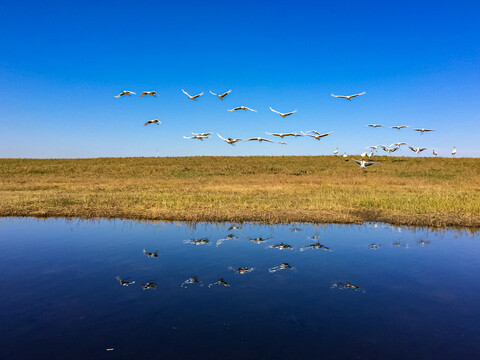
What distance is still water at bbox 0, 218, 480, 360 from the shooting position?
733cm

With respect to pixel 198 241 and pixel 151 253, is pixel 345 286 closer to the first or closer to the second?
pixel 198 241

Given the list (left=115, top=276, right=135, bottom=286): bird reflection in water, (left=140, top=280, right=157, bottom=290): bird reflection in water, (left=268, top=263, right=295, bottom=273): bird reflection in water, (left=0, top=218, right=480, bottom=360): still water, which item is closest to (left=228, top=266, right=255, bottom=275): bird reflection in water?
(left=0, top=218, right=480, bottom=360): still water

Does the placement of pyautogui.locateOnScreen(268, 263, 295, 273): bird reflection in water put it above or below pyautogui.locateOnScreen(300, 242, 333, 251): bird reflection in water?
below

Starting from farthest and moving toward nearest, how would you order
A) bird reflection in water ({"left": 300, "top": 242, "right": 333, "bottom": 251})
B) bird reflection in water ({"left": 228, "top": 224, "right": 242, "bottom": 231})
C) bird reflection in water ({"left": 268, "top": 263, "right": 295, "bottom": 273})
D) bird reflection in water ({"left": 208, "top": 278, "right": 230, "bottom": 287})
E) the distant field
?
the distant field → bird reflection in water ({"left": 228, "top": 224, "right": 242, "bottom": 231}) → bird reflection in water ({"left": 300, "top": 242, "right": 333, "bottom": 251}) → bird reflection in water ({"left": 268, "top": 263, "right": 295, "bottom": 273}) → bird reflection in water ({"left": 208, "top": 278, "right": 230, "bottom": 287})

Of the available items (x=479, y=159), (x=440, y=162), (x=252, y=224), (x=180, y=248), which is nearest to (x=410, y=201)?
(x=252, y=224)

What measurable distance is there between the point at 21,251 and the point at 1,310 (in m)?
6.03

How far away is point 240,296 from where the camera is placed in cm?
977

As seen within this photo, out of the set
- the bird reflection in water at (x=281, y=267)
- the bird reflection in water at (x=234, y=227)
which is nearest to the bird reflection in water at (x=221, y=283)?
the bird reflection in water at (x=281, y=267)

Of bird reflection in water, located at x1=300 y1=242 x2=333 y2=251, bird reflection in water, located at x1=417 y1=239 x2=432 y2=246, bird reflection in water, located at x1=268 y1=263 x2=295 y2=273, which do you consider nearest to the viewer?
bird reflection in water, located at x1=268 y1=263 x2=295 y2=273

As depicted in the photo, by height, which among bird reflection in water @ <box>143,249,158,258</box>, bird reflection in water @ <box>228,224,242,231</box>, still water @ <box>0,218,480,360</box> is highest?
bird reflection in water @ <box>228,224,242,231</box>

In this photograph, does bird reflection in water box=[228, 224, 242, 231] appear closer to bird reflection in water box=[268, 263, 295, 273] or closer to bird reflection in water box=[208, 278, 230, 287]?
bird reflection in water box=[268, 263, 295, 273]

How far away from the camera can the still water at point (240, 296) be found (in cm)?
733

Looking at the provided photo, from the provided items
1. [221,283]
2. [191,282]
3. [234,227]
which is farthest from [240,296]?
[234,227]

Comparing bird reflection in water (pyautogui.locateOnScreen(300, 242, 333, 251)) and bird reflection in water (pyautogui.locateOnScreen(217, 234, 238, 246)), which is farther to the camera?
bird reflection in water (pyautogui.locateOnScreen(217, 234, 238, 246))
